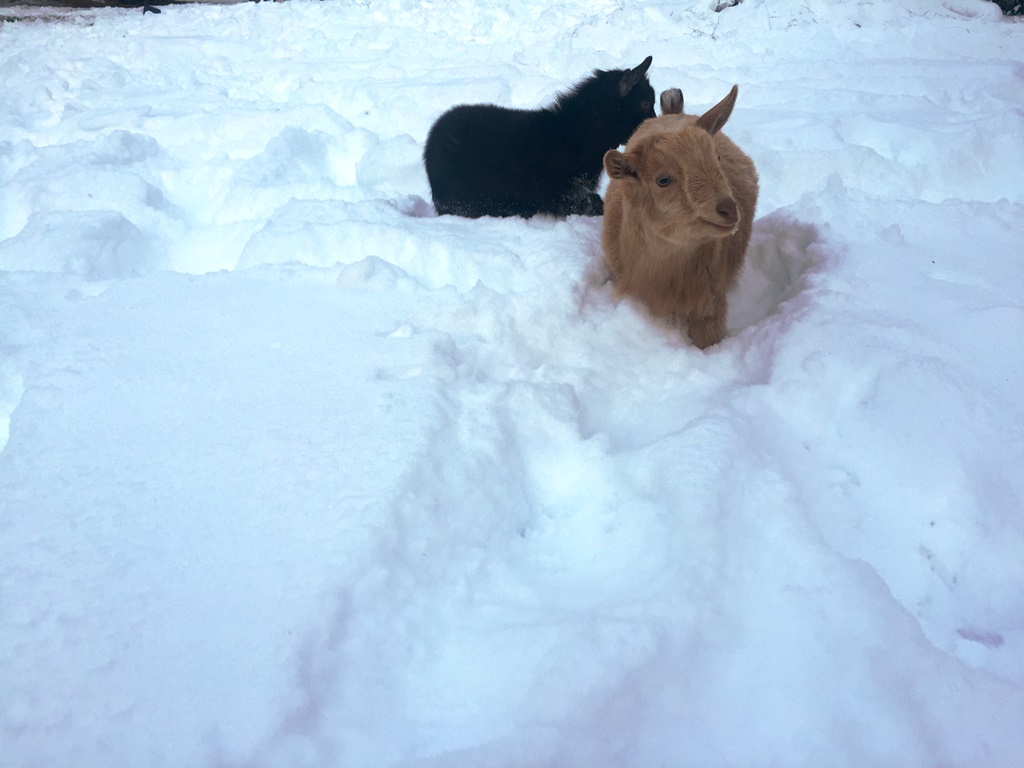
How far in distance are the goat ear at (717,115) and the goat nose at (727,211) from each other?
0.53 m

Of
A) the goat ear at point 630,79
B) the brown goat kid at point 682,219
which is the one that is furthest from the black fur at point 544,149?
the brown goat kid at point 682,219

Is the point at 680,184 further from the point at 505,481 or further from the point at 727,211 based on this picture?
the point at 505,481

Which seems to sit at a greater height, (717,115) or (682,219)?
(717,115)

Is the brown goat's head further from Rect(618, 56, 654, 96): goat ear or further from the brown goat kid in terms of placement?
Rect(618, 56, 654, 96): goat ear

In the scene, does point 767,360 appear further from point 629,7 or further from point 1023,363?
point 629,7

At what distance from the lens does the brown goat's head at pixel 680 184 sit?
2070 millimetres

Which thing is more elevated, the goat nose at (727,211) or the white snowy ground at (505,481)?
the goat nose at (727,211)

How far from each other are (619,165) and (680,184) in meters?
0.23

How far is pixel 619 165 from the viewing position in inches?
88.2

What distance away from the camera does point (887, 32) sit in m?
5.33

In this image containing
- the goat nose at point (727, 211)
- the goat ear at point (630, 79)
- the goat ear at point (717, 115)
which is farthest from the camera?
the goat ear at point (630, 79)

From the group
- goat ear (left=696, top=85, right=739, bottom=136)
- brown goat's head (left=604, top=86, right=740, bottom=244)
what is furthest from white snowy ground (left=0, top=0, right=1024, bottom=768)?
goat ear (left=696, top=85, right=739, bottom=136)

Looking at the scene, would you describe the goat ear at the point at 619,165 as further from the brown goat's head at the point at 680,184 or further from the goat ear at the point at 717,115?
the goat ear at the point at 717,115

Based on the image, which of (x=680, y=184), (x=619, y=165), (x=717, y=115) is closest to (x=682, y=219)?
(x=680, y=184)
